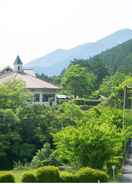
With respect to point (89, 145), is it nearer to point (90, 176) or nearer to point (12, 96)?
point (90, 176)

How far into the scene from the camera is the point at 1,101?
3884cm

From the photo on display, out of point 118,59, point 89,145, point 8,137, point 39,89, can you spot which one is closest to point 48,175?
point 89,145

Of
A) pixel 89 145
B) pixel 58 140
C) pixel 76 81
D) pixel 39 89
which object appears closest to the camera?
pixel 89 145

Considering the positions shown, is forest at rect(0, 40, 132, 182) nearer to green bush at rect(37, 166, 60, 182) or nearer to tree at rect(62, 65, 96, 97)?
green bush at rect(37, 166, 60, 182)

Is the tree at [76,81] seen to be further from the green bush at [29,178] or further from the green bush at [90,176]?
the green bush at [29,178]

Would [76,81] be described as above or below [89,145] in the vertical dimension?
above

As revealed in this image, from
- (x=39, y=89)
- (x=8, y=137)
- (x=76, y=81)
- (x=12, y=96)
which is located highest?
(x=76, y=81)

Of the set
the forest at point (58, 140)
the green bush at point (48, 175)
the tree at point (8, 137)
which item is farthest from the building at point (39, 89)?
the green bush at point (48, 175)

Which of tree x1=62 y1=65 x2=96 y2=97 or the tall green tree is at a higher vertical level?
tree x1=62 y1=65 x2=96 y2=97

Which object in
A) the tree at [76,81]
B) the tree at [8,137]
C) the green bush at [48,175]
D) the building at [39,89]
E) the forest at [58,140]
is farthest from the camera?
the tree at [76,81]

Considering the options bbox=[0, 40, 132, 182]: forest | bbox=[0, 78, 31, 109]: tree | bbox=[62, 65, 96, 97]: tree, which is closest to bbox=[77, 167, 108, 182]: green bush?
bbox=[0, 40, 132, 182]: forest

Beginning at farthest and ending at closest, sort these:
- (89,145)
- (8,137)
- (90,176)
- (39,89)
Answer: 1. (39,89)
2. (8,137)
3. (89,145)
4. (90,176)

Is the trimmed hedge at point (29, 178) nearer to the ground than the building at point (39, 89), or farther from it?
nearer to the ground

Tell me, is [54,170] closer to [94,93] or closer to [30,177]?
[30,177]
